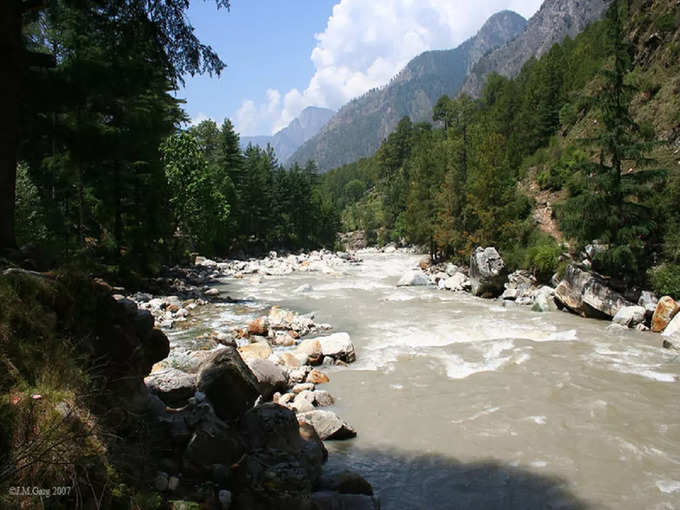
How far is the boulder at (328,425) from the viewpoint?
289 inches

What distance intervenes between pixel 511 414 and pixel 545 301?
1175cm

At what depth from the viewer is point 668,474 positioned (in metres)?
6.32

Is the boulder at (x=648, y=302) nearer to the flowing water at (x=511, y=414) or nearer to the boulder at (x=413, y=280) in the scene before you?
the flowing water at (x=511, y=414)

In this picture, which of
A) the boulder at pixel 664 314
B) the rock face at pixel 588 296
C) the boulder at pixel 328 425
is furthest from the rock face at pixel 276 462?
the rock face at pixel 588 296

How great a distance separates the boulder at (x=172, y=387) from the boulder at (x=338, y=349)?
4614 millimetres

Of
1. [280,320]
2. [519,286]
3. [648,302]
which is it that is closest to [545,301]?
[519,286]

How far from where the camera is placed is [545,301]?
18.5 m

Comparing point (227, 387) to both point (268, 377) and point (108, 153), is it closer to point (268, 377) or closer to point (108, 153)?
point (268, 377)

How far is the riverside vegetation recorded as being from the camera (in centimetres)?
381

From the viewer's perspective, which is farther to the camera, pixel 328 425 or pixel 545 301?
pixel 545 301

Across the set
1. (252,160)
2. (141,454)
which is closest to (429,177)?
(252,160)

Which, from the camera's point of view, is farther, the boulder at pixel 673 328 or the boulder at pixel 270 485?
the boulder at pixel 673 328

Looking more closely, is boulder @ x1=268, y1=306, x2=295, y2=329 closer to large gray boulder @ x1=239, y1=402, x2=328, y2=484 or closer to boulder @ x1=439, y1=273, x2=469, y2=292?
large gray boulder @ x1=239, y1=402, x2=328, y2=484

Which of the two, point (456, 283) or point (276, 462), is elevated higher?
point (276, 462)
